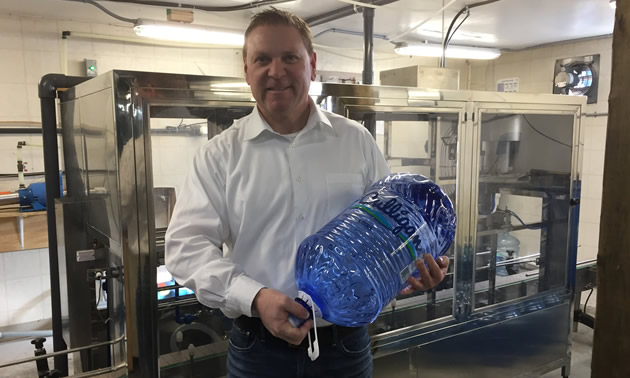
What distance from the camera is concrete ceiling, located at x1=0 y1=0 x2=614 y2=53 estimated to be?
3330 millimetres

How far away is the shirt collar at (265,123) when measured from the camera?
1258 mm

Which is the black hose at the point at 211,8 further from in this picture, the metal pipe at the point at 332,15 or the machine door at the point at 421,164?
the machine door at the point at 421,164

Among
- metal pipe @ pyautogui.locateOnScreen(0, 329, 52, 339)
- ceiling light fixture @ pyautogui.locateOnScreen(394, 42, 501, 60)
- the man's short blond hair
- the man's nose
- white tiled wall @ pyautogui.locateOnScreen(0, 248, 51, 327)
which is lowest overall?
metal pipe @ pyautogui.locateOnScreen(0, 329, 52, 339)

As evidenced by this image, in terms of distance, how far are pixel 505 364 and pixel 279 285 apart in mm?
1971

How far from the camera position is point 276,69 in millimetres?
1143

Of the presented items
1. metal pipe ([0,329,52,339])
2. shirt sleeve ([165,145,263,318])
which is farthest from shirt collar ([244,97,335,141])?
metal pipe ([0,329,52,339])

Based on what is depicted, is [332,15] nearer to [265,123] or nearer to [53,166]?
[53,166]

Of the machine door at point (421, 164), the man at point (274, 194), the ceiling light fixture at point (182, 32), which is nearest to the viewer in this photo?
the man at point (274, 194)

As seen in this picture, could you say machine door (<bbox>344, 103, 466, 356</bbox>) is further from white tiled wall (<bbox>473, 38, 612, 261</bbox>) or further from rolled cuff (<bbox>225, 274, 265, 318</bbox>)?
white tiled wall (<bbox>473, 38, 612, 261</bbox>)

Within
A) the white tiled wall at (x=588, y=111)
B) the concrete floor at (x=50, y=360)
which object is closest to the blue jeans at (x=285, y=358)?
the concrete floor at (x=50, y=360)

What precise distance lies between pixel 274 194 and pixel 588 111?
4.44 meters

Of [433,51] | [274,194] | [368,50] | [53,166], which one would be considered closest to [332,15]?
[433,51]

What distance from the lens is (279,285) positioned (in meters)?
1.21

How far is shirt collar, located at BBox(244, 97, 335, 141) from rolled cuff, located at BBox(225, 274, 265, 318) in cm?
40
